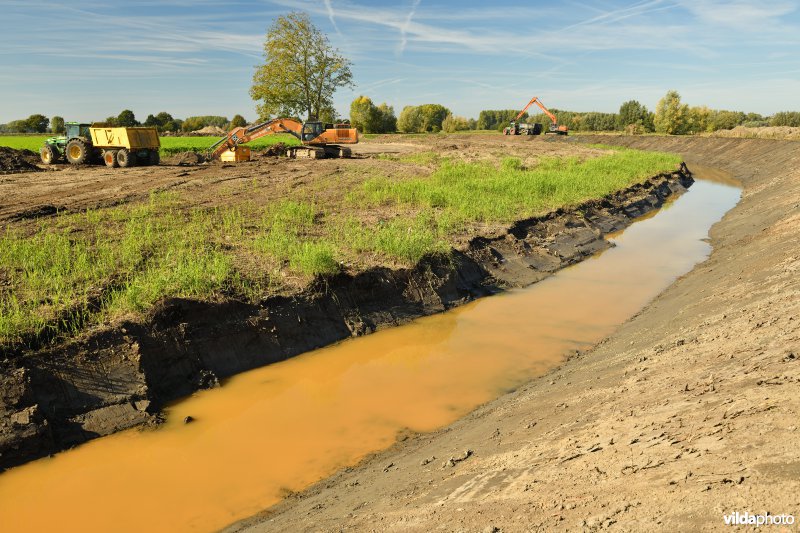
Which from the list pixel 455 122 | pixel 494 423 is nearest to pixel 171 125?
pixel 455 122

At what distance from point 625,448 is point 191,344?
6563 millimetres

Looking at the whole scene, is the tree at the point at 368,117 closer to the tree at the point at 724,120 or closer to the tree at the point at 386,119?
the tree at the point at 386,119

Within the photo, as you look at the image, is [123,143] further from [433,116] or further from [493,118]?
[493,118]

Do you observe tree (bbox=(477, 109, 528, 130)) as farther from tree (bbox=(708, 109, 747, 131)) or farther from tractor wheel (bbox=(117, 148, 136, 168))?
tractor wheel (bbox=(117, 148, 136, 168))

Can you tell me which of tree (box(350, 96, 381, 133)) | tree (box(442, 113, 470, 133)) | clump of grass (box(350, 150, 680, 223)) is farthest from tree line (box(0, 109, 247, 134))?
clump of grass (box(350, 150, 680, 223))

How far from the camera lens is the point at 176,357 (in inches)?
314

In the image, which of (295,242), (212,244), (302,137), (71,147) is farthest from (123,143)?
(295,242)

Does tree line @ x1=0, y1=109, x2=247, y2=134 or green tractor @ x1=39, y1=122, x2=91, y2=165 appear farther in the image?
tree line @ x1=0, y1=109, x2=247, y2=134

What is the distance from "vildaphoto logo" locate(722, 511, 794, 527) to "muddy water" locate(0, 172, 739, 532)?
444 centimetres

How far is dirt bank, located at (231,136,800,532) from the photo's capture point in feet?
10.4

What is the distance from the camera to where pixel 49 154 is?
82.9ft

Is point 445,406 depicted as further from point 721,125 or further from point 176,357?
point 721,125

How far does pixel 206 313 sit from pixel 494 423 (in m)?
5.04

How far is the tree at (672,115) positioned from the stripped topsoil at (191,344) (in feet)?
205
